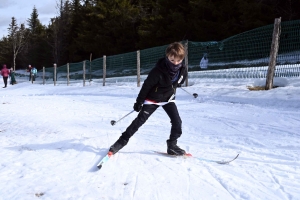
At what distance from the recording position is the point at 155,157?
4125 mm

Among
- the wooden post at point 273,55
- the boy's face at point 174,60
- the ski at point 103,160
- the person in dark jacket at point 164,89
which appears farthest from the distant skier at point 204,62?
the ski at point 103,160

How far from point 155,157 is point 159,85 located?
3.08ft

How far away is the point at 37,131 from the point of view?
571 cm

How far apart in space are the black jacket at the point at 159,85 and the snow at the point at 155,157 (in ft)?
2.58

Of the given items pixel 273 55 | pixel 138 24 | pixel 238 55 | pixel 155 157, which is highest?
pixel 138 24

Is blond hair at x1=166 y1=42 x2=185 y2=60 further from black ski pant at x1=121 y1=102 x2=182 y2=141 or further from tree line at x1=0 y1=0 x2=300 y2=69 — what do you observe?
tree line at x1=0 y1=0 x2=300 y2=69

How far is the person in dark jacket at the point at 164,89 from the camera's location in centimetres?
376

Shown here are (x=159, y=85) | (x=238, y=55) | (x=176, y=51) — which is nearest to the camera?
(x=176, y=51)

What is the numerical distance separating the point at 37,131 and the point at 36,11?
7784 cm

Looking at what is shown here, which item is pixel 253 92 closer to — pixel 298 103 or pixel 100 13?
pixel 298 103

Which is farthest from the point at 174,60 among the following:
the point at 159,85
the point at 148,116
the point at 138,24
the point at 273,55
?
the point at 138,24

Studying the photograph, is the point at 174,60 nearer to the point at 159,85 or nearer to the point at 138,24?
the point at 159,85

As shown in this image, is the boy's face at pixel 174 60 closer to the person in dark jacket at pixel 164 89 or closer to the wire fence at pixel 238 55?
the person in dark jacket at pixel 164 89

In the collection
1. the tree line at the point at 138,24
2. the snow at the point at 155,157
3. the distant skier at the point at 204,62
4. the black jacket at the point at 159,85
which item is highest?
the tree line at the point at 138,24
